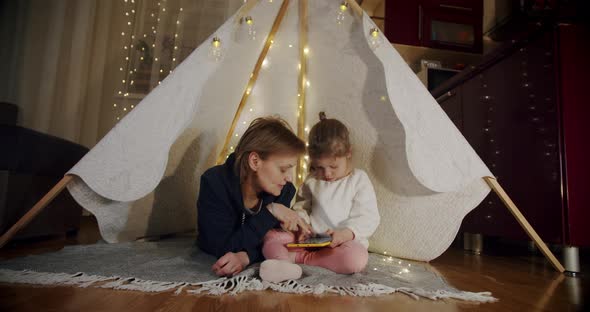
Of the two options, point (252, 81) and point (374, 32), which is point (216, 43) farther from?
point (374, 32)

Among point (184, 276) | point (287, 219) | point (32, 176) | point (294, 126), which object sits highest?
point (294, 126)

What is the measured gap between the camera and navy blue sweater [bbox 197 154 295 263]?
89 cm

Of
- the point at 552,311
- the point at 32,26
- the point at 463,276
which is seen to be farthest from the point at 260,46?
the point at 32,26

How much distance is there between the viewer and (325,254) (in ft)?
2.93

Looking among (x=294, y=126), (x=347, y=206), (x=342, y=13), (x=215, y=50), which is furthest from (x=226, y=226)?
(x=342, y=13)

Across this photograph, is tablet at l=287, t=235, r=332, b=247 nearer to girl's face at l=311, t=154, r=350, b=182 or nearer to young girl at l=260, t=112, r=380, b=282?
young girl at l=260, t=112, r=380, b=282

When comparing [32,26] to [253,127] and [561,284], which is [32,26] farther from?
[561,284]

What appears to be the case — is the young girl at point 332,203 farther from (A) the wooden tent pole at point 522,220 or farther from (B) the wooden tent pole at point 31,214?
(B) the wooden tent pole at point 31,214

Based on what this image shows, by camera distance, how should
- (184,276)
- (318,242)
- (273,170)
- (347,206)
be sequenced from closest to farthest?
1. (184,276)
2. (318,242)
3. (273,170)
4. (347,206)

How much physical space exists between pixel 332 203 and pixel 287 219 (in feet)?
0.64

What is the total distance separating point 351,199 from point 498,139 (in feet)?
2.00

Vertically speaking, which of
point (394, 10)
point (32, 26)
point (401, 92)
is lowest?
point (401, 92)

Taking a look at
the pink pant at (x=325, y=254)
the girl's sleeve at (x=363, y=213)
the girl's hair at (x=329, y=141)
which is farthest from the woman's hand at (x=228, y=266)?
the girl's hair at (x=329, y=141)

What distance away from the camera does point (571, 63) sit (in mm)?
960
